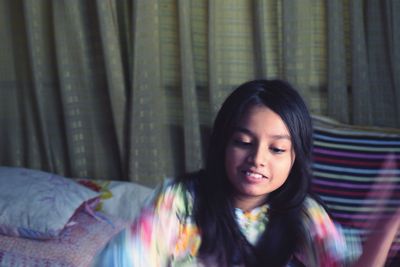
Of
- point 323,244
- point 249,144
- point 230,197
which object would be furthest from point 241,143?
point 323,244

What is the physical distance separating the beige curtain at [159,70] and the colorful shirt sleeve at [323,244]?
1140 mm

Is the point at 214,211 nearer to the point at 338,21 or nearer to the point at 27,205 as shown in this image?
the point at 27,205

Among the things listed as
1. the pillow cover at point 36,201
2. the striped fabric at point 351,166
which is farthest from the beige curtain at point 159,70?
the pillow cover at point 36,201

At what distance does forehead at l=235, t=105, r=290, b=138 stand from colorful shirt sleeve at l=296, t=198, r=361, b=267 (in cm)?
20

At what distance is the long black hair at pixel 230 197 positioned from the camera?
1.27m

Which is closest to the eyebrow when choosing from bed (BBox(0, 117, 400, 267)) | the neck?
the neck

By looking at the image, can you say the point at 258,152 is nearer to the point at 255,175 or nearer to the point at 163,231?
the point at 255,175

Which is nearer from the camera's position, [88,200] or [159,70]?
[88,200]

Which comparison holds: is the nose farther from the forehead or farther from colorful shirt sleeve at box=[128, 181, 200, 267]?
colorful shirt sleeve at box=[128, 181, 200, 267]

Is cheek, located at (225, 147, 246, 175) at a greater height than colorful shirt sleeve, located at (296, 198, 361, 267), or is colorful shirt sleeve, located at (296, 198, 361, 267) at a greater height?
cheek, located at (225, 147, 246, 175)

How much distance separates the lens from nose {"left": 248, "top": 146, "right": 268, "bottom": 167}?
1.22m

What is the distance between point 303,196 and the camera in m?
1.36

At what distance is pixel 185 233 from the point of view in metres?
1.26

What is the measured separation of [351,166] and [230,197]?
38.5 inches
